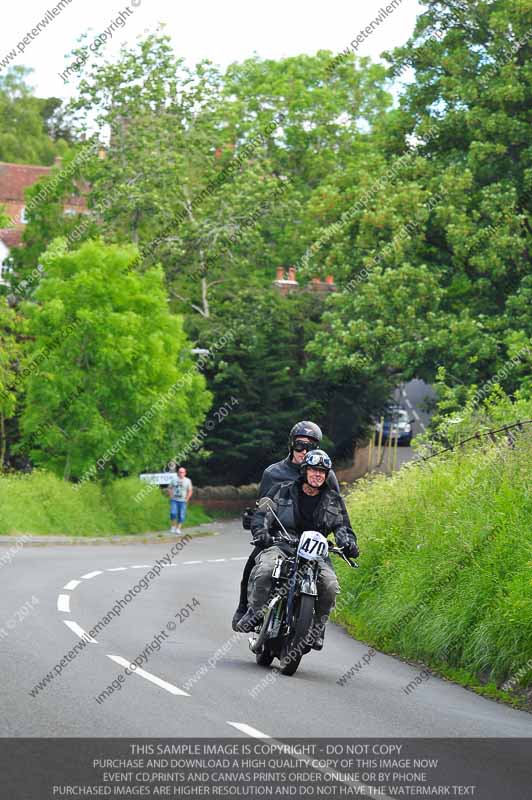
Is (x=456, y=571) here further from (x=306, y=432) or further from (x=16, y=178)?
(x=16, y=178)

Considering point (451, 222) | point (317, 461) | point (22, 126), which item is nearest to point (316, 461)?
point (317, 461)

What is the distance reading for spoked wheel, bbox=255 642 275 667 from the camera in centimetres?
1206

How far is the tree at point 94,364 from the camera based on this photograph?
3653cm

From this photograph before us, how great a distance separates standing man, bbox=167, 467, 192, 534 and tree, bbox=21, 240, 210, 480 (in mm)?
1598

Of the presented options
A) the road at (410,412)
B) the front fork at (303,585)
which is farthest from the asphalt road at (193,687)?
the road at (410,412)

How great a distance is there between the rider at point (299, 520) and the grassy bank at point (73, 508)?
21.1m

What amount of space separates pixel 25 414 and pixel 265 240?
21318 mm

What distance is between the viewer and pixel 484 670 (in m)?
12.6

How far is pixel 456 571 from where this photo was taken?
14.2m

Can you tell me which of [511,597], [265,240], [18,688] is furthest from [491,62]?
[18,688]

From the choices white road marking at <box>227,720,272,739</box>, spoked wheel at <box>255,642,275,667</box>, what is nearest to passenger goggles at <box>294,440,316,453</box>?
spoked wheel at <box>255,642,275,667</box>

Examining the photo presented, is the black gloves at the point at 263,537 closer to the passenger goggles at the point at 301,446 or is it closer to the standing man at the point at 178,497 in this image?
the passenger goggles at the point at 301,446

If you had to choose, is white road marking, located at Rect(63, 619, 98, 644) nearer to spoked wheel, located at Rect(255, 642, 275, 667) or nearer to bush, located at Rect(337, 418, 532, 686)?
spoked wheel, located at Rect(255, 642, 275, 667)
